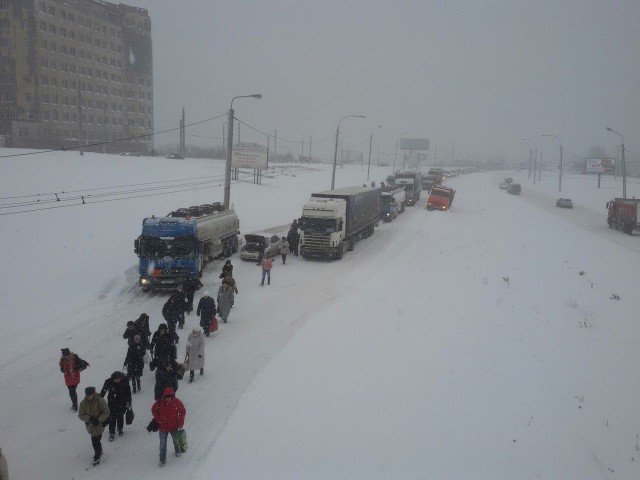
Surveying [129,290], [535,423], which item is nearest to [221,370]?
[535,423]

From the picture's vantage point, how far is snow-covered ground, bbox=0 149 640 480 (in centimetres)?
935

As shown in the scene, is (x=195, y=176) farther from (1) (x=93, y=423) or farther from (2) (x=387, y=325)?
(1) (x=93, y=423)

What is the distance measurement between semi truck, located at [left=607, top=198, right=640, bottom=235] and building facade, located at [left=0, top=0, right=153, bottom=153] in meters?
59.4

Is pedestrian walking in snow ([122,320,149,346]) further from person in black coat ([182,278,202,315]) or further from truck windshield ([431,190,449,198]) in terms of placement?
truck windshield ([431,190,449,198])

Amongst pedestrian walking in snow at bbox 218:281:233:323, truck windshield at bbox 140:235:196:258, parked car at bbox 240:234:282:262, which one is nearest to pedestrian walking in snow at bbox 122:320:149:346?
pedestrian walking in snow at bbox 218:281:233:323

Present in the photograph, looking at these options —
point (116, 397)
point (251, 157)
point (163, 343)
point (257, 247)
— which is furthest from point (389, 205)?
point (116, 397)

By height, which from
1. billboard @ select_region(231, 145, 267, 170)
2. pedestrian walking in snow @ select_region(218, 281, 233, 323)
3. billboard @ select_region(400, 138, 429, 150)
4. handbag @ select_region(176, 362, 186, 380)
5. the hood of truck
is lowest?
handbag @ select_region(176, 362, 186, 380)

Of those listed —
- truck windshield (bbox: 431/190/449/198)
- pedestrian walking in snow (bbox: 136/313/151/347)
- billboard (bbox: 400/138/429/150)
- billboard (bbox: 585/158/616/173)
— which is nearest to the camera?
pedestrian walking in snow (bbox: 136/313/151/347)

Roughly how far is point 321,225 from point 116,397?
17.3m

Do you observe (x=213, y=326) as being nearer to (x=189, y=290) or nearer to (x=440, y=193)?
(x=189, y=290)

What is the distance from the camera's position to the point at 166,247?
19.3 m

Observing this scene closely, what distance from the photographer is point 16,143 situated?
66.6m

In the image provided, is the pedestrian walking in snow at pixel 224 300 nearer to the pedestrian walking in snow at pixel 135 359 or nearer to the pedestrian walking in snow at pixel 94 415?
the pedestrian walking in snow at pixel 135 359

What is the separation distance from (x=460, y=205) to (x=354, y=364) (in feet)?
160
